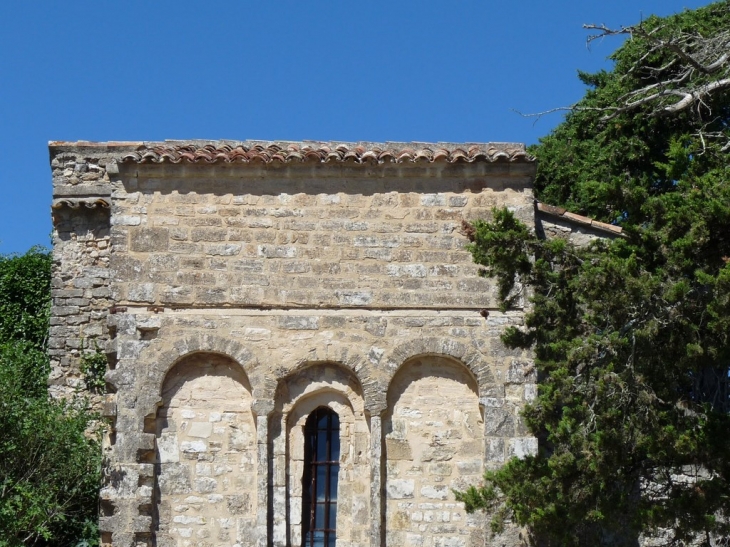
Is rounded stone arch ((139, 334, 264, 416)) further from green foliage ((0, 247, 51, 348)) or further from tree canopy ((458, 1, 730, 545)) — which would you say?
green foliage ((0, 247, 51, 348))

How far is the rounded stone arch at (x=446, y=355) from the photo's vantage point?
516 inches

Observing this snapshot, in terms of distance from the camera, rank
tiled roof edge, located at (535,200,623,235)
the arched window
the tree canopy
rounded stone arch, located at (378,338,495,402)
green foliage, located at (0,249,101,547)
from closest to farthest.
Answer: the tree canopy < the arched window < rounded stone arch, located at (378,338,495,402) < green foliage, located at (0,249,101,547) < tiled roof edge, located at (535,200,623,235)

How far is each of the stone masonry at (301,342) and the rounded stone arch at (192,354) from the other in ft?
0.06

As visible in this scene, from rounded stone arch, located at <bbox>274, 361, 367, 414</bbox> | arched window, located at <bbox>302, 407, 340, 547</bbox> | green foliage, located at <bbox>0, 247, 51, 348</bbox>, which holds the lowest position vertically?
arched window, located at <bbox>302, 407, 340, 547</bbox>

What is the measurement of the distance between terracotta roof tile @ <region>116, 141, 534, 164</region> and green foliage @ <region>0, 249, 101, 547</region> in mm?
3317

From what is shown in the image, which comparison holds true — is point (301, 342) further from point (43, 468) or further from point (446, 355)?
point (43, 468)

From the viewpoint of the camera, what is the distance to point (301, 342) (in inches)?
520

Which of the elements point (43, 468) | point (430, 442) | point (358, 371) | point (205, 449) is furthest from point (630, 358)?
point (43, 468)

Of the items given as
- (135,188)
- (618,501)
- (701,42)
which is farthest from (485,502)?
(701,42)

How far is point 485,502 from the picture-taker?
1156 centimetres

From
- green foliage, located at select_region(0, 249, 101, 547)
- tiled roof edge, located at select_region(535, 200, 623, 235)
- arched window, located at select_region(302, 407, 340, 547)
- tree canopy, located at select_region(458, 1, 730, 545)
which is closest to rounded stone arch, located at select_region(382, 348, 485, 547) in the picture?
arched window, located at select_region(302, 407, 340, 547)

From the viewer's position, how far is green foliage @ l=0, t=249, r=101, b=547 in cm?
1337

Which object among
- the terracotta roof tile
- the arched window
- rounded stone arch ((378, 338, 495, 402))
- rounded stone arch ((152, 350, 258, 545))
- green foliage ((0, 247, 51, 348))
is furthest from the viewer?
green foliage ((0, 247, 51, 348))

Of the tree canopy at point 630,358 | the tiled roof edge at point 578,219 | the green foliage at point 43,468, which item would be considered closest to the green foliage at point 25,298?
the green foliage at point 43,468
